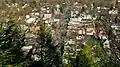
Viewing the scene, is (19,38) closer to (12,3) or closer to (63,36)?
(63,36)

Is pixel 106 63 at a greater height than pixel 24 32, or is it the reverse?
pixel 24 32

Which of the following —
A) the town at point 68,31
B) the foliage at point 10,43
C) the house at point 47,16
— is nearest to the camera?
the foliage at point 10,43

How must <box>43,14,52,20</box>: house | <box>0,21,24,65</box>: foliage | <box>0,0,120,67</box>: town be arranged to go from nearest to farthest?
<box>0,21,24,65</box>: foliage
<box>0,0,120,67</box>: town
<box>43,14,52,20</box>: house

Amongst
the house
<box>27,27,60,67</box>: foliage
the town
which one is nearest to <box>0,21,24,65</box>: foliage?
the town

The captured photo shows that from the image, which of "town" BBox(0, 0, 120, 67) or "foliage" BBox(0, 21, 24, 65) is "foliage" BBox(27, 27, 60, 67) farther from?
"foliage" BBox(0, 21, 24, 65)

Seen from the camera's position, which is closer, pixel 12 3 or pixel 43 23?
pixel 43 23

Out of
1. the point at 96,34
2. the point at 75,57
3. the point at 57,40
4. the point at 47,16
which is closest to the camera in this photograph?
the point at 75,57

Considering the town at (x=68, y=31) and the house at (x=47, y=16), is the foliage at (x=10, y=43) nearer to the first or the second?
the town at (x=68, y=31)

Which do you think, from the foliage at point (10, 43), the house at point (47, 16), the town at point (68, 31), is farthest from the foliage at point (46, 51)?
the house at point (47, 16)

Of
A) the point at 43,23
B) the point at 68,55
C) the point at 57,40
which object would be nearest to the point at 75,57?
the point at 68,55

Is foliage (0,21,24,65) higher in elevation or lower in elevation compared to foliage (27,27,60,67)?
higher

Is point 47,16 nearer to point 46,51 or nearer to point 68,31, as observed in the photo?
point 68,31
